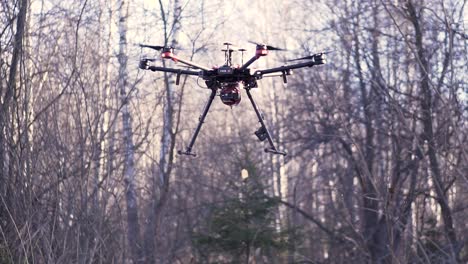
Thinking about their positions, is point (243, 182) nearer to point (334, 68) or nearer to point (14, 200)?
point (334, 68)

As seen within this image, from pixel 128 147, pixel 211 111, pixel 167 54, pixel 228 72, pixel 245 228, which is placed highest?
pixel 211 111

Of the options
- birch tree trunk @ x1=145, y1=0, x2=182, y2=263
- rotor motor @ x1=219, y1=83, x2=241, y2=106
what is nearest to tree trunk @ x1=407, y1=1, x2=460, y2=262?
birch tree trunk @ x1=145, y1=0, x2=182, y2=263

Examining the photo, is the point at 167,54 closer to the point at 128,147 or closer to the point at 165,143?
the point at 128,147

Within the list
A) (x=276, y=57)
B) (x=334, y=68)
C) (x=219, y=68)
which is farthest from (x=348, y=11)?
(x=219, y=68)

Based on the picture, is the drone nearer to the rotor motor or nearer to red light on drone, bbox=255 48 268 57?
the rotor motor

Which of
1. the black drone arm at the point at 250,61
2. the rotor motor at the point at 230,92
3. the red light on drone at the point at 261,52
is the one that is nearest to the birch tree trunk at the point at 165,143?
the rotor motor at the point at 230,92

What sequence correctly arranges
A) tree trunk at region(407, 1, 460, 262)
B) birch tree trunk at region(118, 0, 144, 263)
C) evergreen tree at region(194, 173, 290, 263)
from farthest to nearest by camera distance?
1. evergreen tree at region(194, 173, 290, 263)
2. birch tree trunk at region(118, 0, 144, 263)
3. tree trunk at region(407, 1, 460, 262)

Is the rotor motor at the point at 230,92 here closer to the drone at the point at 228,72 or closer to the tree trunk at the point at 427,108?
the drone at the point at 228,72

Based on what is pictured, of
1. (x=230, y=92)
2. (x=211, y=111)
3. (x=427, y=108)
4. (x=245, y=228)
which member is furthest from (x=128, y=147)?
(x=230, y=92)
